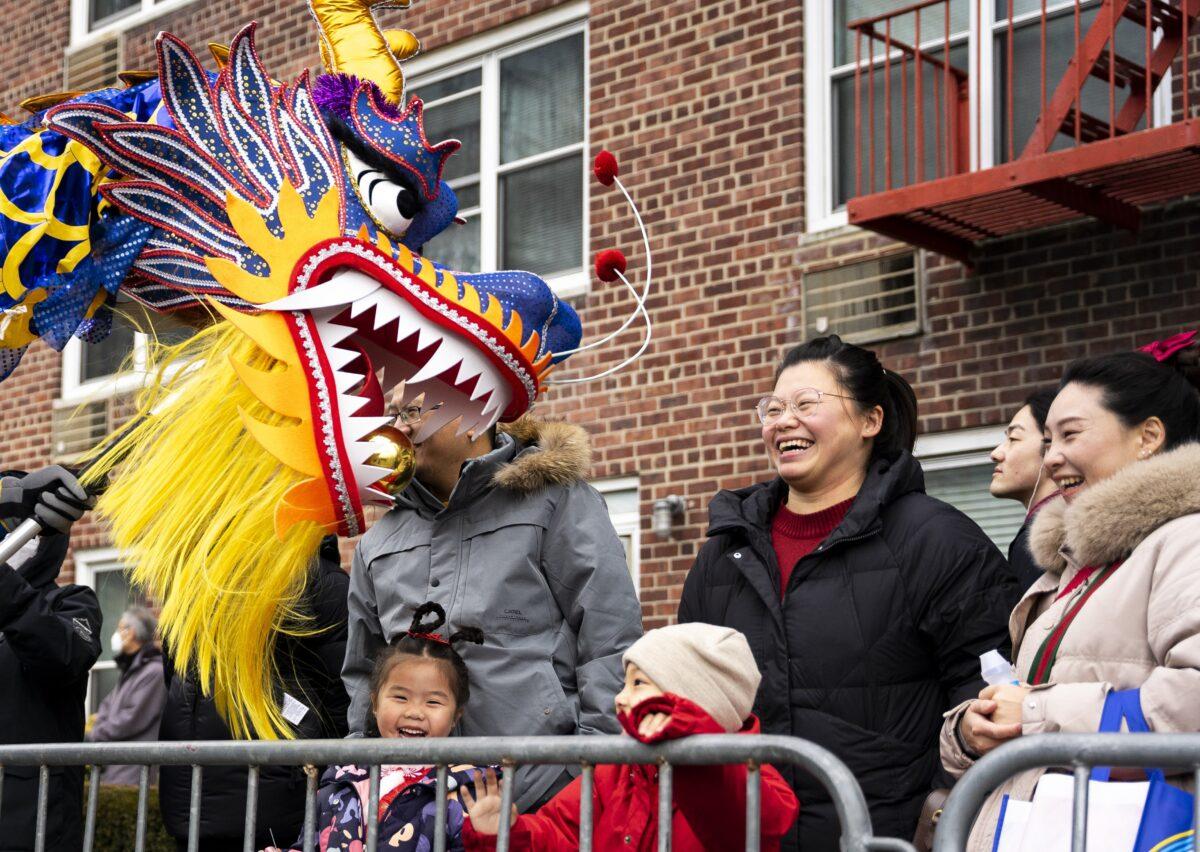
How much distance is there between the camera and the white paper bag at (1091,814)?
2.62 metres

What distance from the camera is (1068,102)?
6742mm

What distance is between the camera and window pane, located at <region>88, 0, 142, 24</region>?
38.8ft

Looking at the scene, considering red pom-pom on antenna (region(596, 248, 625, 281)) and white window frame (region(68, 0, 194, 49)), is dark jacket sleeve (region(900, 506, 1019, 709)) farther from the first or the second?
white window frame (region(68, 0, 194, 49))

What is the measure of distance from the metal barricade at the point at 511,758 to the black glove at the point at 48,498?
0.53m

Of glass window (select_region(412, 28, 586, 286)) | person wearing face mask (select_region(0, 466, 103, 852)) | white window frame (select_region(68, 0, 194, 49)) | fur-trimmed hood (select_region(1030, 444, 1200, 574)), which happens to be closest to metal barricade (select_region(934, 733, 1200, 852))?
fur-trimmed hood (select_region(1030, 444, 1200, 574))

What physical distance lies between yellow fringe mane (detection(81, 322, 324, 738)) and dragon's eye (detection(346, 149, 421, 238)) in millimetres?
404

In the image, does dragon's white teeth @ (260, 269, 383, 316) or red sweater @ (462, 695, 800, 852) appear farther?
dragon's white teeth @ (260, 269, 383, 316)

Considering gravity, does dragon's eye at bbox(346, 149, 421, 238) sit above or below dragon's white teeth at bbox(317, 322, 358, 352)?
above

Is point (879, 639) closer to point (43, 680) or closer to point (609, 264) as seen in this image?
point (609, 264)

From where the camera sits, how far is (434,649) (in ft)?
12.2

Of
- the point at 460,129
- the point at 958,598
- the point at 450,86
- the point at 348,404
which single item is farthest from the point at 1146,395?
the point at 450,86

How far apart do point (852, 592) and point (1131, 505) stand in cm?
78

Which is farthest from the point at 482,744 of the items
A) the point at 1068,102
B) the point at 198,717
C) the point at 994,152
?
the point at 994,152

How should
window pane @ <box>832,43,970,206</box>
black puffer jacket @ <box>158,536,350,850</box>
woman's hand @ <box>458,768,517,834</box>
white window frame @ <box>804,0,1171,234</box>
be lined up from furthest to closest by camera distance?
white window frame @ <box>804,0,1171,234</box> → window pane @ <box>832,43,970,206</box> → black puffer jacket @ <box>158,536,350,850</box> → woman's hand @ <box>458,768,517,834</box>
